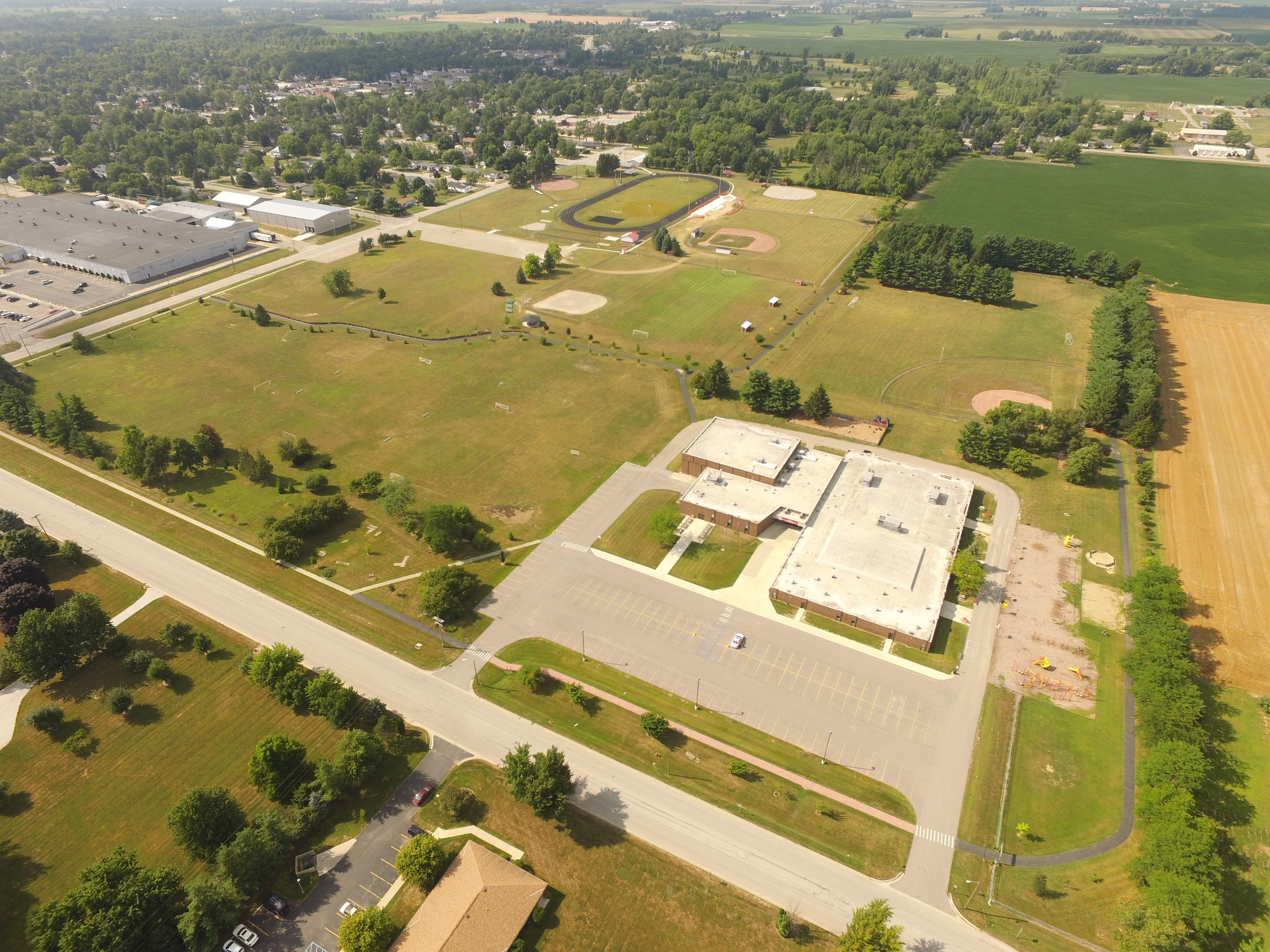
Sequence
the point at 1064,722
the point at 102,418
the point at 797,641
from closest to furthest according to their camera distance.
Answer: the point at 1064,722 < the point at 797,641 < the point at 102,418

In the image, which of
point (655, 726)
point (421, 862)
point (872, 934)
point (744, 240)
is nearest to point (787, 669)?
point (655, 726)

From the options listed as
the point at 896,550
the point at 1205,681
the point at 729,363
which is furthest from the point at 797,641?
the point at 729,363

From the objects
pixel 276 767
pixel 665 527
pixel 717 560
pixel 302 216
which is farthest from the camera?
pixel 302 216

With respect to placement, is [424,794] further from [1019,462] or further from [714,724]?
[1019,462]

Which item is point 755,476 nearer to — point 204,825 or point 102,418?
point 204,825

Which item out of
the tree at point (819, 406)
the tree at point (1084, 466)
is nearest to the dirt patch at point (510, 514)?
the tree at point (819, 406)

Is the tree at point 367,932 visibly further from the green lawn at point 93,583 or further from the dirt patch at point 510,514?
the green lawn at point 93,583
